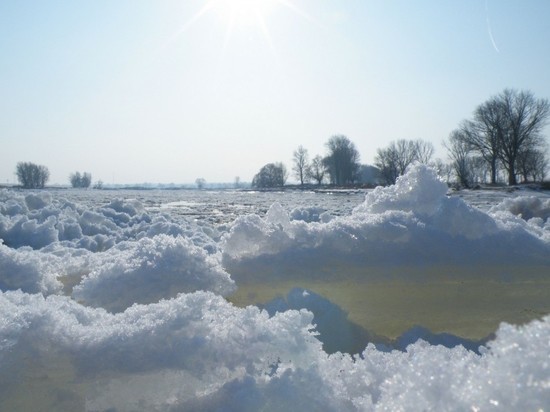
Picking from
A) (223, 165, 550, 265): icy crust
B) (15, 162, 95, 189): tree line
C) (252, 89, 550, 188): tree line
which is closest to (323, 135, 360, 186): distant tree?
(252, 89, 550, 188): tree line

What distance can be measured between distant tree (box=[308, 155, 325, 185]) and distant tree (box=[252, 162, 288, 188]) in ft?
17.3

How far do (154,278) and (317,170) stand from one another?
70500 mm

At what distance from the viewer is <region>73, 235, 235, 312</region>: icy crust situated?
2.54m

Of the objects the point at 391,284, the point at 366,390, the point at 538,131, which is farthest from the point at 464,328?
the point at 538,131

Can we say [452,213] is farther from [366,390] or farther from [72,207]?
[72,207]

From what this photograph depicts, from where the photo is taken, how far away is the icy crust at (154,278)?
2535 mm

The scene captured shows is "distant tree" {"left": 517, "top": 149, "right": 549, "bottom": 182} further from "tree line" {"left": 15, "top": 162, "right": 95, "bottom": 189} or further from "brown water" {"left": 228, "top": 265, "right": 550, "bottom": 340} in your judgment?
"tree line" {"left": 15, "top": 162, "right": 95, "bottom": 189}

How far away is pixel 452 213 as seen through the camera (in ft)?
10.1

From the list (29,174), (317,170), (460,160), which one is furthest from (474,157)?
(29,174)

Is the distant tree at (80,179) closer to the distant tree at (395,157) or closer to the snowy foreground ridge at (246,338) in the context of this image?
the distant tree at (395,157)

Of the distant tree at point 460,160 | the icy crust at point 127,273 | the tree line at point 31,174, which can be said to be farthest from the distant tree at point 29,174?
the icy crust at point 127,273

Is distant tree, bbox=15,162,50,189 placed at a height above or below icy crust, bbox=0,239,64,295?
above

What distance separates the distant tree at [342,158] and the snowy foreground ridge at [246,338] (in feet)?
192

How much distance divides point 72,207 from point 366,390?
286 inches
